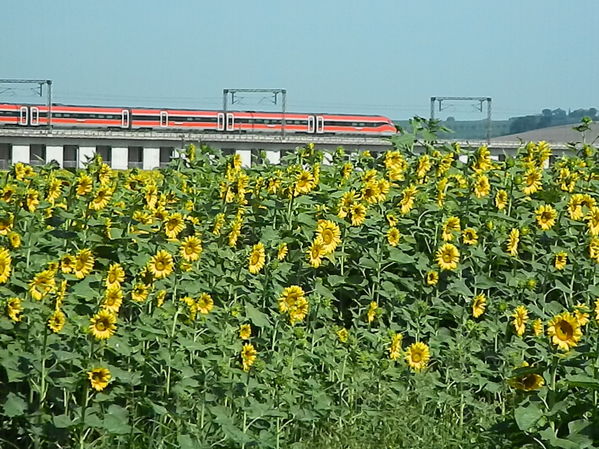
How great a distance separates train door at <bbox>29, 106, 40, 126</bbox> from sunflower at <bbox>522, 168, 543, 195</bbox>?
179ft

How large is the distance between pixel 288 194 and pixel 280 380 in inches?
60.4

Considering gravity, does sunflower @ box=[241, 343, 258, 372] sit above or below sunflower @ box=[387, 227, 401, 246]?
below

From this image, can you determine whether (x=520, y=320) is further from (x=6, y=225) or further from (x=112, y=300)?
(x=6, y=225)

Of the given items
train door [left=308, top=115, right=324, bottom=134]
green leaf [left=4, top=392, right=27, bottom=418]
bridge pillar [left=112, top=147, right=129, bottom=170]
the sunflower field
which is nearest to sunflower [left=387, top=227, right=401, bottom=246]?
the sunflower field

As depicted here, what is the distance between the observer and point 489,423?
5246 mm

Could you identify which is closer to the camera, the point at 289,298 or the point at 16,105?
the point at 289,298

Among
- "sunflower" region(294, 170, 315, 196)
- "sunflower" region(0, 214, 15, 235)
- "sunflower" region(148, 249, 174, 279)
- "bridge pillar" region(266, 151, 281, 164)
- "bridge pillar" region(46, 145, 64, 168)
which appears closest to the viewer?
"sunflower" region(148, 249, 174, 279)

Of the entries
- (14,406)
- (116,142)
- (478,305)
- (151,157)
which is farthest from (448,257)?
(151,157)

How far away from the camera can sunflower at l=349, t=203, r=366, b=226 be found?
5949 millimetres

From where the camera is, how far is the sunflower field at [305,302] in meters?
4.62

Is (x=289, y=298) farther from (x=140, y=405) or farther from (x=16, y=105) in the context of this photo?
(x=16, y=105)

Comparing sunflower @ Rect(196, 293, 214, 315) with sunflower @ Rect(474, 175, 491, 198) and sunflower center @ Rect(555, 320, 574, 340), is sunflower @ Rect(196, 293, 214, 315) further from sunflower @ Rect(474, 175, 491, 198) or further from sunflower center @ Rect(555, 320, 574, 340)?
sunflower @ Rect(474, 175, 491, 198)

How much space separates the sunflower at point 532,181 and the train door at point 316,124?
54.3 metres

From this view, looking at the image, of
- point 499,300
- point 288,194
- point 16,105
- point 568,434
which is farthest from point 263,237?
point 16,105
